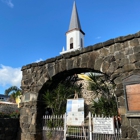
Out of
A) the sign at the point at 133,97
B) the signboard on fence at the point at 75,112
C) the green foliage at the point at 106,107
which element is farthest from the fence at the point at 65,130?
the sign at the point at 133,97

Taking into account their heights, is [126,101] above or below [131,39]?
below

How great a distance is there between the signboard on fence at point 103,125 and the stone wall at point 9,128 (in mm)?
3213

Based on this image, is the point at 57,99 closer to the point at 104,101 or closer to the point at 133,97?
the point at 104,101

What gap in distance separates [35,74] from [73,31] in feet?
86.9

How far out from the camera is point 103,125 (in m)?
4.55

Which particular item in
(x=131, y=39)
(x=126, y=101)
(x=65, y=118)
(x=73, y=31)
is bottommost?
(x=65, y=118)

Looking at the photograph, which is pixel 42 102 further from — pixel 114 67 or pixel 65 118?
pixel 114 67

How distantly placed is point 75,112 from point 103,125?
99 centimetres

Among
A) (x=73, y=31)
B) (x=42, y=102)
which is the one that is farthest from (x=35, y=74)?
(x=73, y=31)

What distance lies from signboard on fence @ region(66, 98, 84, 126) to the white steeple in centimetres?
2621

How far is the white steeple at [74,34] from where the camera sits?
31448 mm

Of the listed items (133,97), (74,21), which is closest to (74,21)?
(74,21)

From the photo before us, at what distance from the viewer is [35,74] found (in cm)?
633

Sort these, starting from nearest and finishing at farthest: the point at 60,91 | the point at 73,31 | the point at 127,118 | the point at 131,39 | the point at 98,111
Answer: the point at 127,118
the point at 131,39
the point at 98,111
the point at 60,91
the point at 73,31
